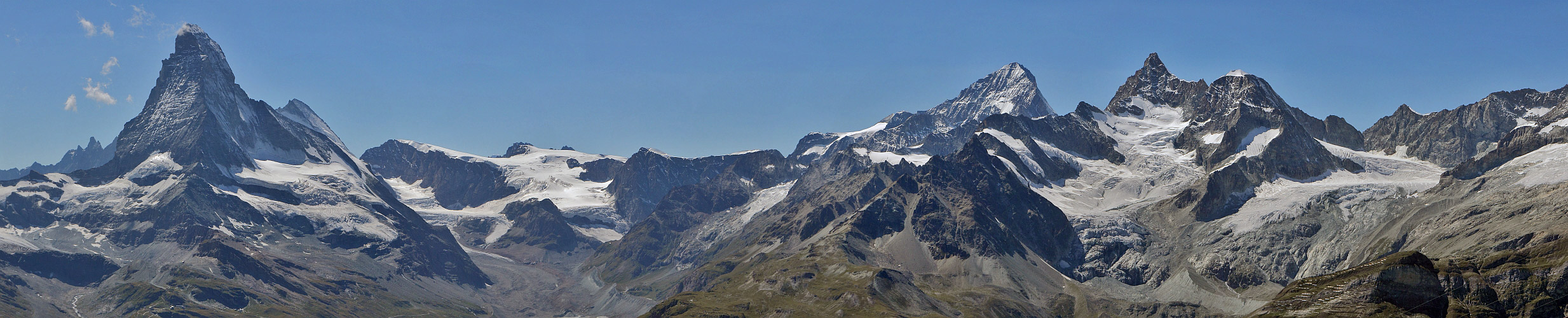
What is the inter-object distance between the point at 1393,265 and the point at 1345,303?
10.9 m

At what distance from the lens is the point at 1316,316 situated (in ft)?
655

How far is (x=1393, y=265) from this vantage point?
655 ft

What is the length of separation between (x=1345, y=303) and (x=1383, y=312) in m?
8.49

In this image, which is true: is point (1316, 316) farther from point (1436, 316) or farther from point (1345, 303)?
point (1436, 316)

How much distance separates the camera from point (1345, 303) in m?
199

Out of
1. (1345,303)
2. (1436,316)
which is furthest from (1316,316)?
(1436,316)

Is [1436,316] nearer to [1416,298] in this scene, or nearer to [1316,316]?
[1416,298]

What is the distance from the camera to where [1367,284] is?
7869 inches

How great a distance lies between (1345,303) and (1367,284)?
5412 millimetres

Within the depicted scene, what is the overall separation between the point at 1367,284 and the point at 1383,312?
970cm

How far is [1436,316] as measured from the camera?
19938cm

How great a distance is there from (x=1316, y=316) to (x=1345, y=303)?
5498 millimetres

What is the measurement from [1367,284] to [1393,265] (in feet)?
18.2

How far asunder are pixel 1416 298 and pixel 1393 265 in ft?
22.0
